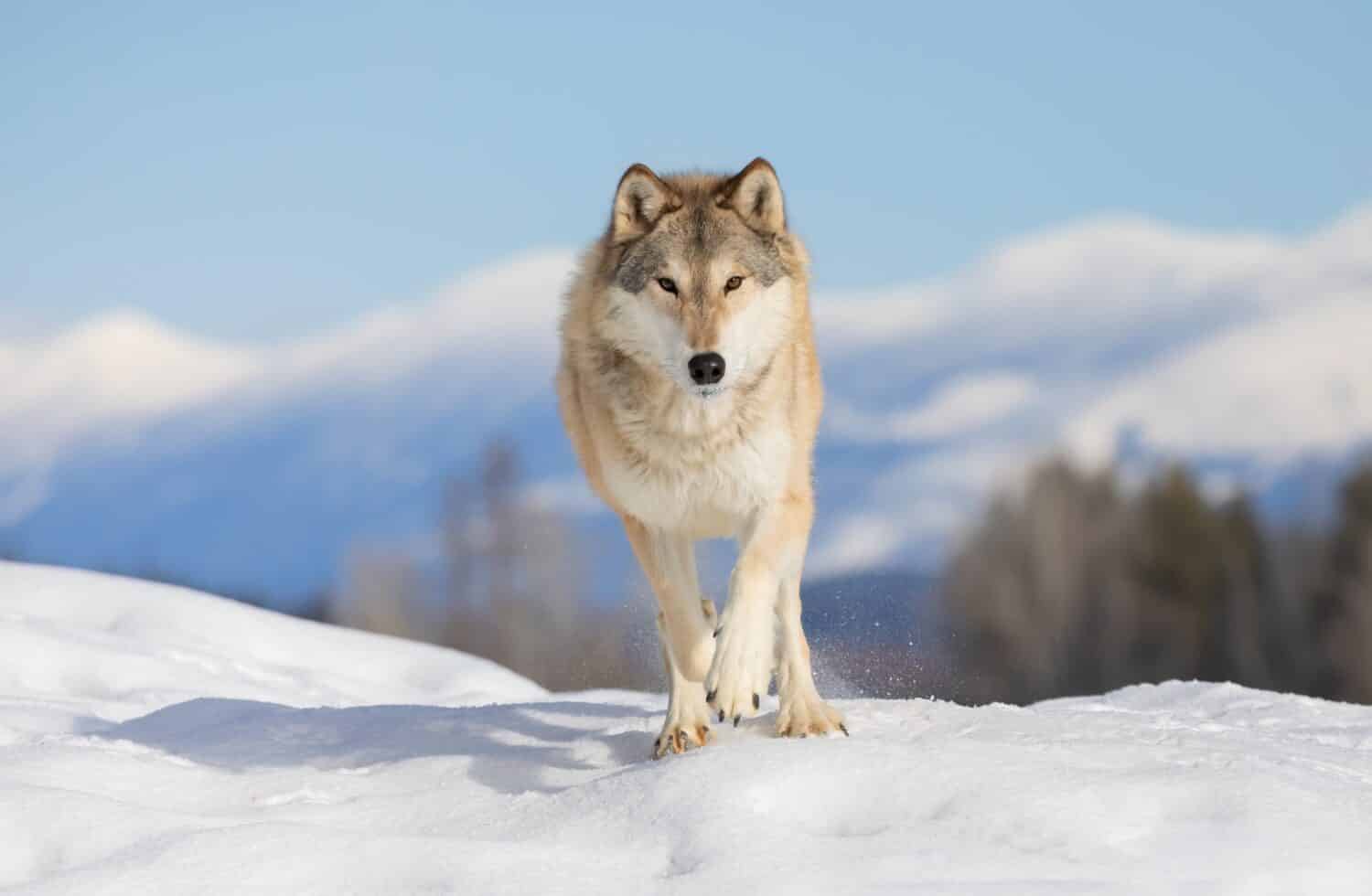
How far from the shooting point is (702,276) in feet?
21.5

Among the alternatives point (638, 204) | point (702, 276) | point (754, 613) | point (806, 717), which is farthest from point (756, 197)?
point (806, 717)

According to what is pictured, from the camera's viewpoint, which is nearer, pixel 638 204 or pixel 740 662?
pixel 740 662

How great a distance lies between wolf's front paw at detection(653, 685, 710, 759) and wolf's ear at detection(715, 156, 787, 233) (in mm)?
2092

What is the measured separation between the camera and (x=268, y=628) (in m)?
12.5

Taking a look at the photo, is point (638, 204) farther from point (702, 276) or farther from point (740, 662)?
point (740, 662)

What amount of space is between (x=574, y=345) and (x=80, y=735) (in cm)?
324

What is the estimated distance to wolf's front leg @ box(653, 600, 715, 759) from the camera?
669 centimetres

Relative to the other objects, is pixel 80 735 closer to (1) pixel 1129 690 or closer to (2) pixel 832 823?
(2) pixel 832 823

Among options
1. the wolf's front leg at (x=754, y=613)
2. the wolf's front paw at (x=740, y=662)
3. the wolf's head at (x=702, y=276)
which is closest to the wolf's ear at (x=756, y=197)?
the wolf's head at (x=702, y=276)

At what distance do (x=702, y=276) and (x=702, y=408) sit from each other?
55cm

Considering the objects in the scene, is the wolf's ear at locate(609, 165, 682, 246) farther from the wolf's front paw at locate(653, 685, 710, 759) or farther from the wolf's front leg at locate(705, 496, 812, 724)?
the wolf's front paw at locate(653, 685, 710, 759)

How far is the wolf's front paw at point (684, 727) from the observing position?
6684mm

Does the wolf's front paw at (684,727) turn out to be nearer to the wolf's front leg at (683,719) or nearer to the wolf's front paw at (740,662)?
the wolf's front leg at (683,719)

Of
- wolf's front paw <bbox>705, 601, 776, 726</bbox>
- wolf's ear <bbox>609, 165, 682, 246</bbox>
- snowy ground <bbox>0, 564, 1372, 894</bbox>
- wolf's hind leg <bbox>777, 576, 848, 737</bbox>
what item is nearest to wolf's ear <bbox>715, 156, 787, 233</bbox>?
wolf's ear <bbox>609, 165, 682, 246</bbox>
